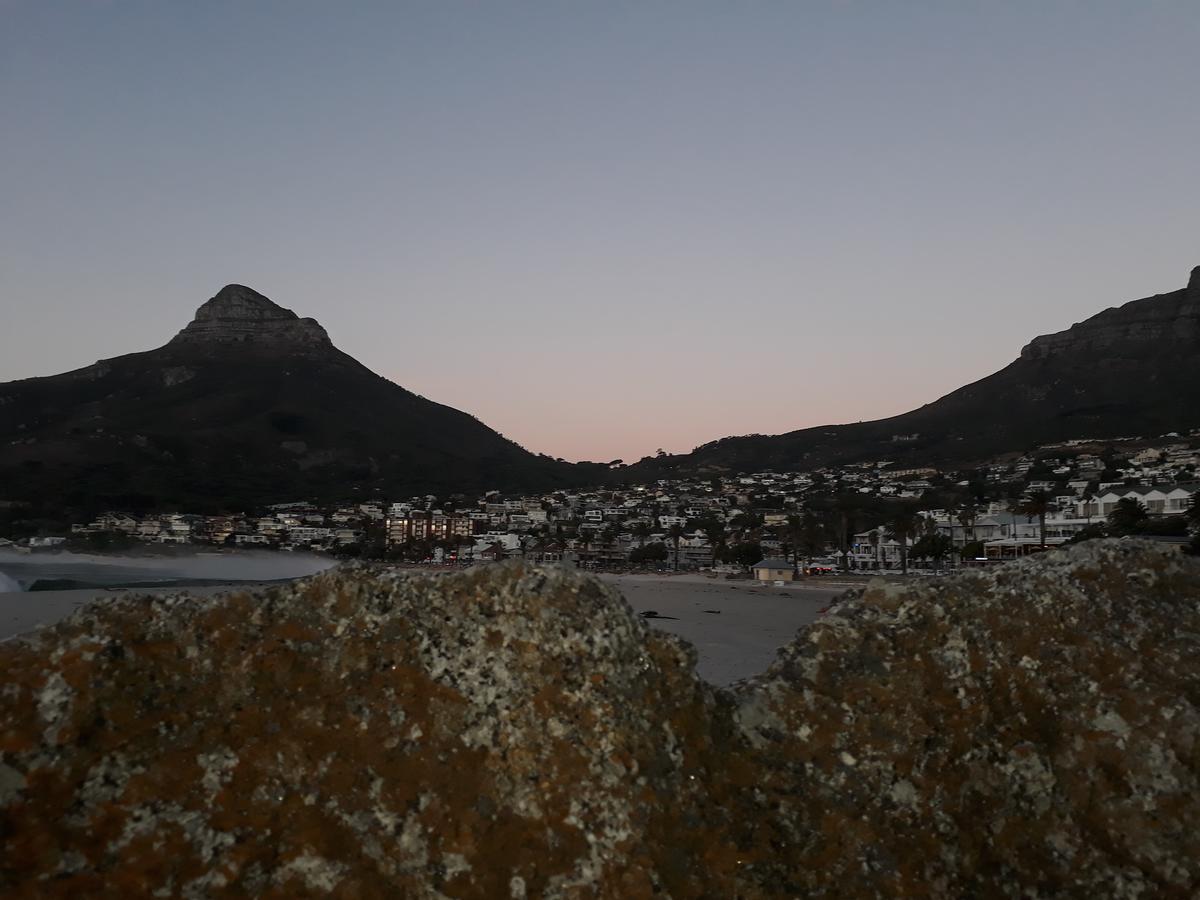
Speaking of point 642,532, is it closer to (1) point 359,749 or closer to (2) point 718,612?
(2) point 718,612

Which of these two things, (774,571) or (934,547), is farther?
(774,571)

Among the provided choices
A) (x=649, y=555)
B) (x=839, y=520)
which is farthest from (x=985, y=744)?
(x=649, y=555)

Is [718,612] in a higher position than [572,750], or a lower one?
lower

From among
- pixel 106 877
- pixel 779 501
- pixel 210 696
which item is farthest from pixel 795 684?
pixel 779 501

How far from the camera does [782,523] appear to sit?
501 ft

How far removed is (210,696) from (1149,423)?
198272 millimetres

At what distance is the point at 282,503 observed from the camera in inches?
7288

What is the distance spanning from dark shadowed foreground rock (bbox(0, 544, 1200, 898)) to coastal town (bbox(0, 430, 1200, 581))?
93.3m

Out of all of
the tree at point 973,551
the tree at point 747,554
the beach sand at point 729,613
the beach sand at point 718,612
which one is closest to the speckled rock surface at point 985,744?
the beach sand at point 729,613

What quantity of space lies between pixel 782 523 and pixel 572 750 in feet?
501

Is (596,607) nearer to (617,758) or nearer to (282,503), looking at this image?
(617,758)

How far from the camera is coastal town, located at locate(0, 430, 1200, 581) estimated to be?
106688 mm

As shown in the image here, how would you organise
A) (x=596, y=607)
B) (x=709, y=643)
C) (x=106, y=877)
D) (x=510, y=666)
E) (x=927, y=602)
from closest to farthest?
(x=106, y=877) → (x=510, y=666) → (x=596, y=607) → (x=927, y=602) → (x=709, y=643)

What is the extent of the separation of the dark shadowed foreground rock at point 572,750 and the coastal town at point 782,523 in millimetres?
93337
